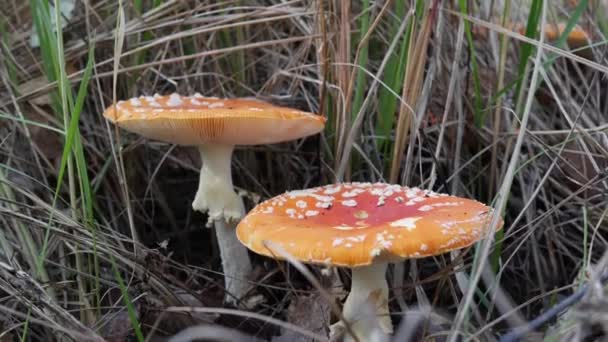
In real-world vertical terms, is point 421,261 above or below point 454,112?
below

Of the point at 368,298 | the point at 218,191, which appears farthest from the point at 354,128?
the point at 368,298

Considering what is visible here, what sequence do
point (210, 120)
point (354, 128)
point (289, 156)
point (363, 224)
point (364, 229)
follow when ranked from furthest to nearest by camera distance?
point (289, 156), point (354, 128), point (210, 120), point (363, 224), point (364, 229)

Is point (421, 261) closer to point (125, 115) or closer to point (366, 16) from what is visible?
point (366, 16)

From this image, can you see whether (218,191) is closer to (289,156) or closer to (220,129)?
(220,129)

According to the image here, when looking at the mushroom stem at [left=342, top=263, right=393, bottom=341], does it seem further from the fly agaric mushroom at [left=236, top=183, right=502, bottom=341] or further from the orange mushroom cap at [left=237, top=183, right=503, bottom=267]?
the orange mushroom cap at [left=237, top=183, right=503, bottom=267]

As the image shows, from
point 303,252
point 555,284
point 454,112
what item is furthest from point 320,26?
point 555,284

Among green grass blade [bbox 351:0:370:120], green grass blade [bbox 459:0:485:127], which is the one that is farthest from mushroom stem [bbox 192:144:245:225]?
green grass blade [bbox 459:0:485:127]
